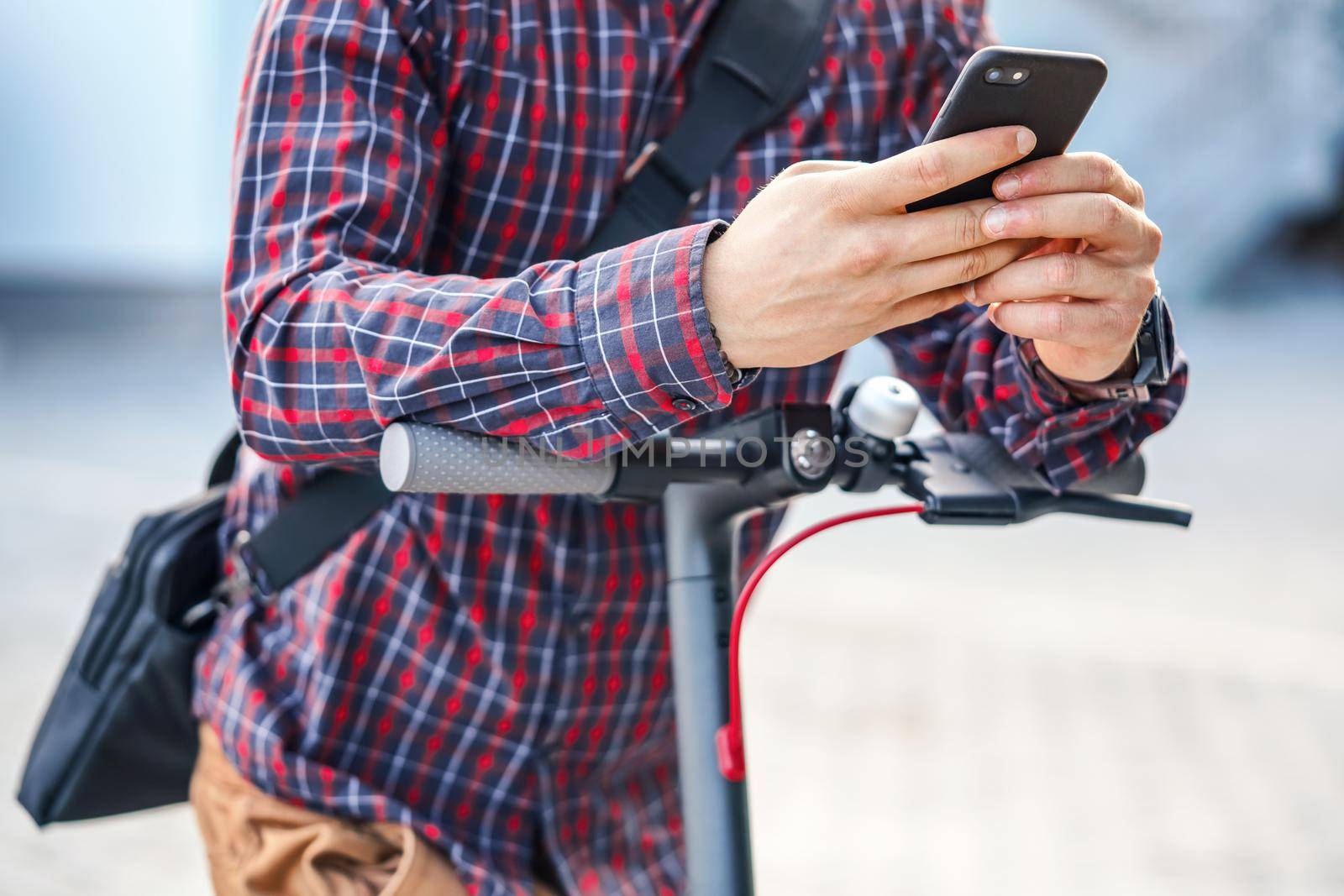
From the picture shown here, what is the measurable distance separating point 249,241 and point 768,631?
2.79 m

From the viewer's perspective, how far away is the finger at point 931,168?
1.96ft

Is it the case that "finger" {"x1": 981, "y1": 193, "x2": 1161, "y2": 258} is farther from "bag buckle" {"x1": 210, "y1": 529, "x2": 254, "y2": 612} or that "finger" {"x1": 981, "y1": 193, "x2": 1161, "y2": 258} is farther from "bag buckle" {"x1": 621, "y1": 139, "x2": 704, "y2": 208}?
"bag buckle" {"x1": 210, "y1": 529, "x2": 254, "y2": 612}

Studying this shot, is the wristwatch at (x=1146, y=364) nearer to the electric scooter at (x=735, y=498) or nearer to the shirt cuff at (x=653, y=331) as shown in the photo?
the electric scooter at (x=735, y=498)

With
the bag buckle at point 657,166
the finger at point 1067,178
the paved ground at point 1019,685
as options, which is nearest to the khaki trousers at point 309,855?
the bag buckle at point 657,166

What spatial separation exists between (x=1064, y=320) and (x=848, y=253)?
6.9 inches

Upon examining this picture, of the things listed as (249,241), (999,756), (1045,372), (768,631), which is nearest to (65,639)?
(768,631)

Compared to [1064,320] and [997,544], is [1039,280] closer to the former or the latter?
[1064,320]

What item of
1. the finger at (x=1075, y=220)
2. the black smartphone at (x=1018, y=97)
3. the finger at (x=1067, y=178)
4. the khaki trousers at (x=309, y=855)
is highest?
the black smartphone at (x=1018, y=97)

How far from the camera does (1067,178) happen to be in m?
0.65

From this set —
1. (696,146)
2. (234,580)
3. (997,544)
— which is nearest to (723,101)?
(696,146)

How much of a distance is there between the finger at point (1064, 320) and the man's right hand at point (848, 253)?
0.05m

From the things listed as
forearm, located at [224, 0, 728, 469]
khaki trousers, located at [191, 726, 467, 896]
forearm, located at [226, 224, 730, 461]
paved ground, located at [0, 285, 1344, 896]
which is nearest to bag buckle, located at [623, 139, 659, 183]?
forearm, located at [224, 0, 728, 469]

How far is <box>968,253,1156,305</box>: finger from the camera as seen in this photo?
0.67m

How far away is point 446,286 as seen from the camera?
2.47 feet
